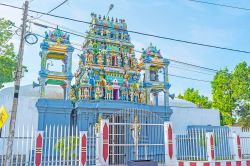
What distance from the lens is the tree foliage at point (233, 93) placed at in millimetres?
31781

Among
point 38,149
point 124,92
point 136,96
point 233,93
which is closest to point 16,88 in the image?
point 38,149

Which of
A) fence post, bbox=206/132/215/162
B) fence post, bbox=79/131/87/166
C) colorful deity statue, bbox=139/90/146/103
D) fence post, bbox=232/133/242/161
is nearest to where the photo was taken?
fence post, bbox=79/131/87/166

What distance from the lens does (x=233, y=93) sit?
3256cm

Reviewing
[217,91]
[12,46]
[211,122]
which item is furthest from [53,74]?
[217,91]

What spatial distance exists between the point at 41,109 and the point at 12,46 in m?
11.5

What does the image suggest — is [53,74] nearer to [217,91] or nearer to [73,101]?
[73,101]

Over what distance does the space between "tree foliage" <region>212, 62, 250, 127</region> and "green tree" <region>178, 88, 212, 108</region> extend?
24.2 feet

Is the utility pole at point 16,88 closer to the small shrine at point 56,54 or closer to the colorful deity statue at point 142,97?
the small shrine at point 56,54

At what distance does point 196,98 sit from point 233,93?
11064mm

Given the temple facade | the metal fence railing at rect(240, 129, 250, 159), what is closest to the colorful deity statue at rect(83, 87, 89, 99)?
the temple facade

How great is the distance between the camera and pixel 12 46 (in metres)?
27.7

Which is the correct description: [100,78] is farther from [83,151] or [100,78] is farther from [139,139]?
[83,151]

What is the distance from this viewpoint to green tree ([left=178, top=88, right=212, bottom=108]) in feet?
138

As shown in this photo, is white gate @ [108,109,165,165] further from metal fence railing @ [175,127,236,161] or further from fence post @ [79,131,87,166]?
fence post @ [79,131,87,166]
